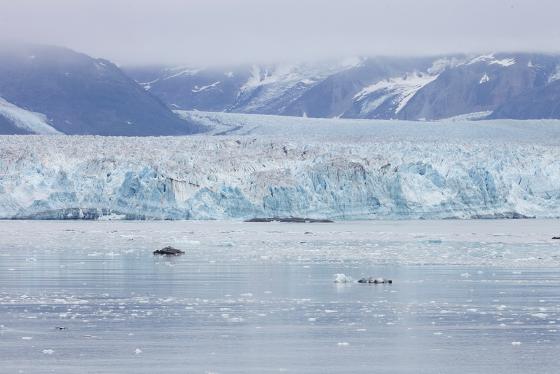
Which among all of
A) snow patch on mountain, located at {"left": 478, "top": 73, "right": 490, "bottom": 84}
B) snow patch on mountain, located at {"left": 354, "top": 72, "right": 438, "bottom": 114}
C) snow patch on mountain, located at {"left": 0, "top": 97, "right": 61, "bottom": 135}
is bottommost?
snow patch on mountain, located at {"left": 0, "top": 97, "right": 61, "bottom": 135}

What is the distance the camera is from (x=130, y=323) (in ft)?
36.3

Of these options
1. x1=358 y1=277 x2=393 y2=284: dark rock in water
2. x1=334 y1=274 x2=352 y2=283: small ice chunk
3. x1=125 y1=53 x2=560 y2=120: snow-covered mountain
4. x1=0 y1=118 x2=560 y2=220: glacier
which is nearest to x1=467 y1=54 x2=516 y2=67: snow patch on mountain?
x1=125 y1=53 x2=560 y2=120: snow-covered mountain

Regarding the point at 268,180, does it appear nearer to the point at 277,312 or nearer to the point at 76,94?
the point at 277,312

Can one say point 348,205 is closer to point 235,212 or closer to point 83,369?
point 235,212

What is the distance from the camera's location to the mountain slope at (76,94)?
105 meters

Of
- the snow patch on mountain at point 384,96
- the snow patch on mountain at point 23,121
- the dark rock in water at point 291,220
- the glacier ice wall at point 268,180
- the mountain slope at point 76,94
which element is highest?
the snow patch on mountain at point 384,96

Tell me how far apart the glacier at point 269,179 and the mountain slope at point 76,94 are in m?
61.2

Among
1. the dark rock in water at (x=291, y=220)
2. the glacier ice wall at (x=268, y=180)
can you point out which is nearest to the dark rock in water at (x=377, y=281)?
the glacier ice wall at (x=268, y=180)

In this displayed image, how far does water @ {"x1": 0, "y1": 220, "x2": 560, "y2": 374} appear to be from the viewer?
29.4ft

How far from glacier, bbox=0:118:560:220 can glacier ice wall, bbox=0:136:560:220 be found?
3cm

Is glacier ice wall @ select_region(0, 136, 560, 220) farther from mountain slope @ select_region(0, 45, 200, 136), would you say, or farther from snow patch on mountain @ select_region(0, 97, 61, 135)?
mountain slope @ select_region(0, 45, 200, 136)

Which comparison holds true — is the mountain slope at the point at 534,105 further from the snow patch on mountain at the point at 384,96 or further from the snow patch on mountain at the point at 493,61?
the snow patch on mountain at the point at 493,61

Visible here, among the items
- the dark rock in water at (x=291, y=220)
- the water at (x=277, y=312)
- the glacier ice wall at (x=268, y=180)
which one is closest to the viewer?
the water at (x=277, y=312)

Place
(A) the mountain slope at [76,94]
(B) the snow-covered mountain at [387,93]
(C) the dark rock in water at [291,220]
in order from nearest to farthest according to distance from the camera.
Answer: (C) the dark rock in water at [291,220] → (A) the mountain slope at [76,94] → (B) the snow-covered mountain at [387,93]
